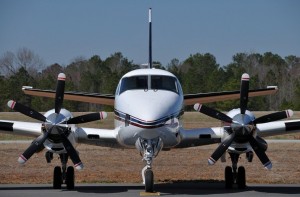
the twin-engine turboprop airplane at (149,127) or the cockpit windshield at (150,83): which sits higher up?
the cockpit windshield at (150,83)

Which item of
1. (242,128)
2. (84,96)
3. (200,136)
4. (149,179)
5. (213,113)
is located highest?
(84,96)

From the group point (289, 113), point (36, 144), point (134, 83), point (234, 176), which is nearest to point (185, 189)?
point (234, 176)

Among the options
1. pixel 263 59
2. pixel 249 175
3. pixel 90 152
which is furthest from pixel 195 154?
pixel 263 59

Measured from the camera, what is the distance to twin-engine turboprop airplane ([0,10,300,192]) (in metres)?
18.4

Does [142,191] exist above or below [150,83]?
below

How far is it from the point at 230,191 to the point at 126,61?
10912 cm

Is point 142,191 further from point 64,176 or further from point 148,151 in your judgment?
point 64,176

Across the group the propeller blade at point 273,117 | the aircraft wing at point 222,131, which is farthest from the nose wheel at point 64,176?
the propeller blade at point 273,117

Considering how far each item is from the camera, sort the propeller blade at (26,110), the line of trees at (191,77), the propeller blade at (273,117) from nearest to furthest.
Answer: the propeller blade at (273,117) < the propeller blade at (26,110) < the line of trees at (191,77)

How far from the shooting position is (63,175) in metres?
21.8

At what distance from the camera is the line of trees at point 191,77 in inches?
3967

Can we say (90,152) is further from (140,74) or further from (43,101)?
(43,101)

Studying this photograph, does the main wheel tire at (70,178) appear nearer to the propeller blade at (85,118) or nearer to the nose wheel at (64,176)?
the nose wheel at (64,176)

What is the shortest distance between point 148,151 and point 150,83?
2.27 metres
